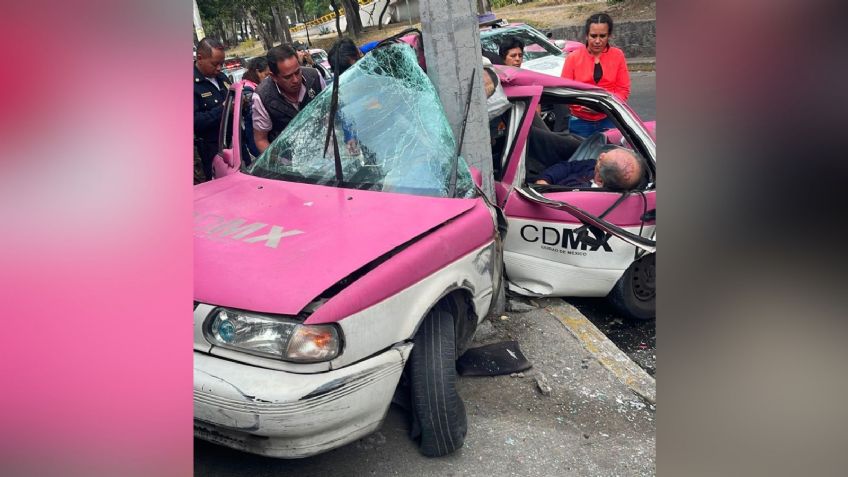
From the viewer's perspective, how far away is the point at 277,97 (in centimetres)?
486

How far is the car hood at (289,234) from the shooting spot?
2441 millimetres

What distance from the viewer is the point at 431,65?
13.2ft

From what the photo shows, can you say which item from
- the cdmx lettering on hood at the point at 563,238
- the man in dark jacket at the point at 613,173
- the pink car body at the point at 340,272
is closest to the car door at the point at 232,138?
the pink car body at the point at 340,272

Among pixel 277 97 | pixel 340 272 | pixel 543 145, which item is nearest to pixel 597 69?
pixel 543 145

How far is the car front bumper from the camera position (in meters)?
2.29

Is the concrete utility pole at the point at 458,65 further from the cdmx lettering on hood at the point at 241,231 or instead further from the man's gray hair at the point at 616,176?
the cdmx lettering on hood at the point at 241,231

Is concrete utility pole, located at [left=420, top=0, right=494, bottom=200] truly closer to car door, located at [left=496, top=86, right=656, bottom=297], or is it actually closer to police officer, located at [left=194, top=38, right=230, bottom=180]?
car door, located at [left=496, top=86, right=656, bottom=297]

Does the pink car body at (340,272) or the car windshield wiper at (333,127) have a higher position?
the car windshield wiper at (333,127)

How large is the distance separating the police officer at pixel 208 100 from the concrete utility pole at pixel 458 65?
2278 millimetres

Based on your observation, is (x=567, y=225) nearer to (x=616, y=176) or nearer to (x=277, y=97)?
(x=616, y=176)

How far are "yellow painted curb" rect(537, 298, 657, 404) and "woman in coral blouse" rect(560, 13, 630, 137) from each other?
1.76 metres

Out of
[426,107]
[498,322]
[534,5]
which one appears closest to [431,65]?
[426,107]
